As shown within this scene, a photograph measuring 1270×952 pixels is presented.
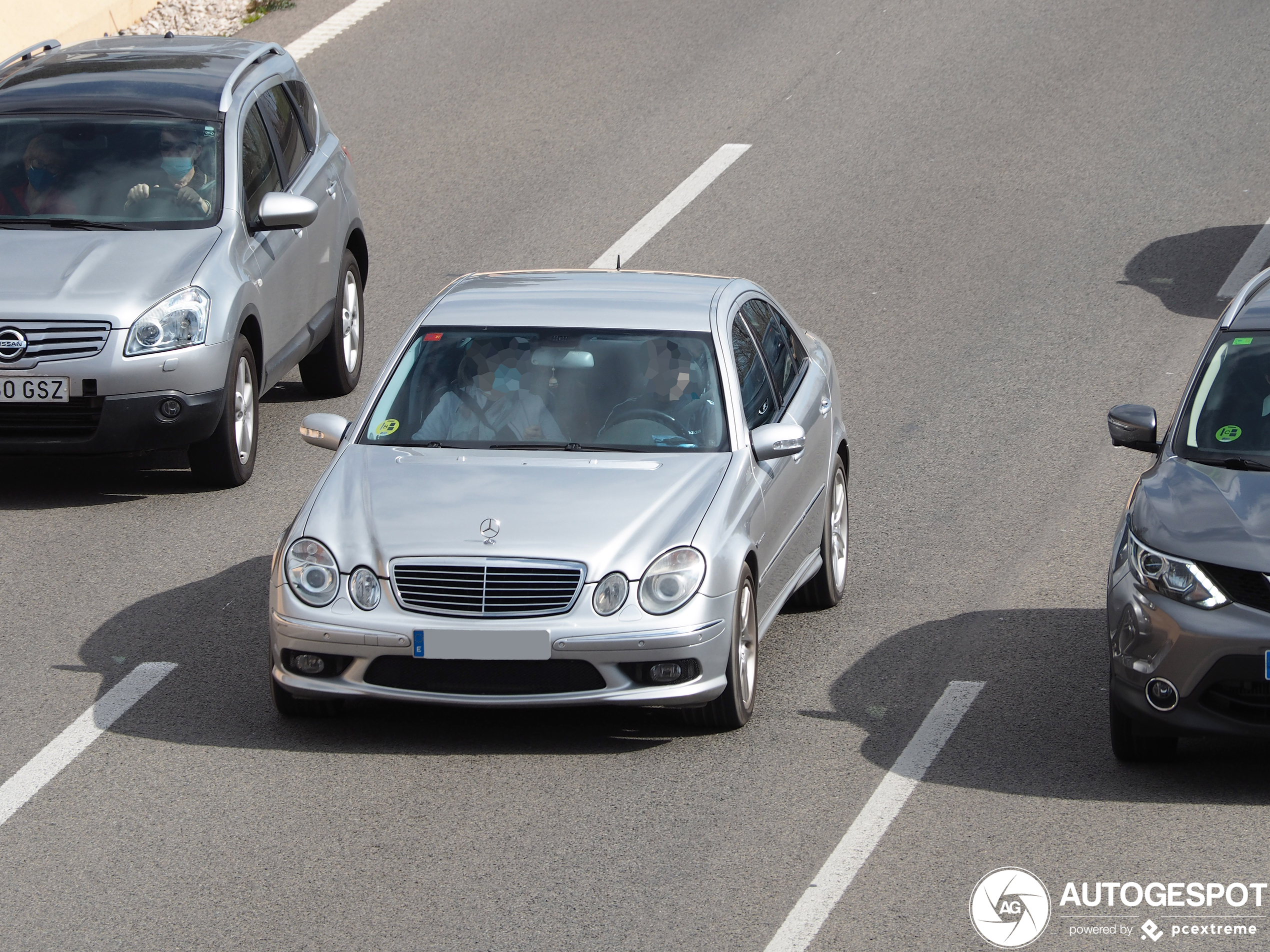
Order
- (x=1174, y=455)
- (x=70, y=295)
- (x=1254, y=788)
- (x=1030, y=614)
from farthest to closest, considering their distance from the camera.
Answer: (x=70, y=295)
(x=1030, y=614)
(x=1174, y=455)
(x=1254, y=788)

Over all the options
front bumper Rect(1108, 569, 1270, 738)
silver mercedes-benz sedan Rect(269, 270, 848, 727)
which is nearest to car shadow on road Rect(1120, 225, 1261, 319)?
silver mercedes-benz sedan Rect(269, 270, 848, 727)

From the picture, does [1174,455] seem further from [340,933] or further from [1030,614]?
[340,933]

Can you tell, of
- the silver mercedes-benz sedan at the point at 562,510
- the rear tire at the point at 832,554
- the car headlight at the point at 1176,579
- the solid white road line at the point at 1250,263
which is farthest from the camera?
the solid white road line at the point at 1250,263

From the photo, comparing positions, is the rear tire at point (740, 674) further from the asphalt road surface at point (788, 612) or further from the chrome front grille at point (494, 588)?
the chrome front grille at point (494, 588)

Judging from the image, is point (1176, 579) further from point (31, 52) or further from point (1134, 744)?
point (31, 52)

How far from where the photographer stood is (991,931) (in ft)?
19.5

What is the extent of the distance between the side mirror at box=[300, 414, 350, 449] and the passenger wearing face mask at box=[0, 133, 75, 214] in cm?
363

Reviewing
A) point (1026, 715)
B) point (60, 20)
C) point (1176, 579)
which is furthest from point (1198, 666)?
point (60, 20)

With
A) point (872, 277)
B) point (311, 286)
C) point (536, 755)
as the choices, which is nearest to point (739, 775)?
point (536, 755)

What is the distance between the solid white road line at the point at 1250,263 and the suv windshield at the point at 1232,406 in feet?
22.5

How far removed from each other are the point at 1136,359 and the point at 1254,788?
683cm

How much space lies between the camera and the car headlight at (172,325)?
34.5 feet

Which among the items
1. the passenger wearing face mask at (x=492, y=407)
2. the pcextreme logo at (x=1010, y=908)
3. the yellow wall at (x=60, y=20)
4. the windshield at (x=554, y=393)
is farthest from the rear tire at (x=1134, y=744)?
the yellow wall at (x=60, y=20)

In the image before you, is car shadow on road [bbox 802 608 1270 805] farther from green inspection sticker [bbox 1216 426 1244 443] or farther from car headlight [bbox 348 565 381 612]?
car headlight [bbox 348 565 381 612]
